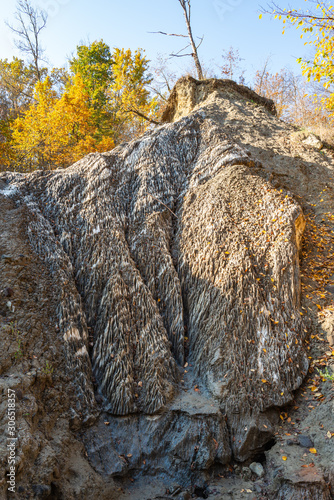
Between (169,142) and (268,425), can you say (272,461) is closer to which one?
(268,425)

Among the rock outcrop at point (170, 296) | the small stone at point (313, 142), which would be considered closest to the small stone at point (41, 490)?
the rock outcrop at point (170, 296)

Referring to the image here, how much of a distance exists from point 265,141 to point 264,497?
11.1m

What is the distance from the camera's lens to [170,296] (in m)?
7.05

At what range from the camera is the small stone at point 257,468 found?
199 inches

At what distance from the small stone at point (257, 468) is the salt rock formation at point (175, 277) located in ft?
0.83

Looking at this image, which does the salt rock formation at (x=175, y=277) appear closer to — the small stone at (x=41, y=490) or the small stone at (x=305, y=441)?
the small stone at (x=305, y=441)

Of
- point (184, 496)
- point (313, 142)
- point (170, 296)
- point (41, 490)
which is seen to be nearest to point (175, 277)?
point (170, 296)

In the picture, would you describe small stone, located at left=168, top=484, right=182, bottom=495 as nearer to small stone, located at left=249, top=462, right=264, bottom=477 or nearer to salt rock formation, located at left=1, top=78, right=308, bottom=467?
salt rock formation, located at left=1, top=78, right=308, bottom=467

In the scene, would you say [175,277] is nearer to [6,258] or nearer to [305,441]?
[6,258]

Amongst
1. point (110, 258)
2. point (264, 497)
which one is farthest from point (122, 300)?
point (264, 497)

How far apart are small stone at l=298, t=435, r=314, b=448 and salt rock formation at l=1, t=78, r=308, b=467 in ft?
1.78

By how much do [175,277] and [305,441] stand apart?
3.97 m

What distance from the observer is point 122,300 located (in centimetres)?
655

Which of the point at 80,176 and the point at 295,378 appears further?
the point at 80,176
